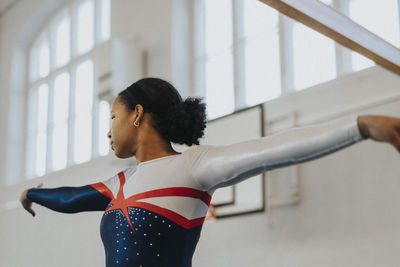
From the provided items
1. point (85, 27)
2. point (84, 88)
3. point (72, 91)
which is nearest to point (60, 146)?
point (72, 91)

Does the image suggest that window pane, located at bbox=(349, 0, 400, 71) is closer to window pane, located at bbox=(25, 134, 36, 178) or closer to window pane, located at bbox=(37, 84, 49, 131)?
window pane, located at bbox=(37, 84, 49, 131)

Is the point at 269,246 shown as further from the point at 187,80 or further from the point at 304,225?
the point at 187,80

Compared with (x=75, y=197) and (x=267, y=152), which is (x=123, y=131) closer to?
(x=75, y=197)

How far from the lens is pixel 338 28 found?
7.68 ft

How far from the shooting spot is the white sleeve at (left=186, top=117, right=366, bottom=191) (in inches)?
58.8

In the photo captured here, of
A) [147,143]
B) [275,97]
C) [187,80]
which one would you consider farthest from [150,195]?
[187,80]

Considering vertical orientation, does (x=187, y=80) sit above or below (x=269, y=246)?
above

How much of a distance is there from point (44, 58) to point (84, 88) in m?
1.29

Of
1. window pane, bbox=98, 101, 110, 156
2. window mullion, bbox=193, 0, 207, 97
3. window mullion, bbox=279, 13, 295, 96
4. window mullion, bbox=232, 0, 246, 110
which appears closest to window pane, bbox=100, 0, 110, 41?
window pane, bbox=98, 101, 110, 156

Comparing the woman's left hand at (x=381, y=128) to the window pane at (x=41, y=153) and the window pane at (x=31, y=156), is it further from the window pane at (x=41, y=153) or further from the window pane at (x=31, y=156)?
the window pane at (x=31, y=156)

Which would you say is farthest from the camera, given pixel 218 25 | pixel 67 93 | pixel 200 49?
pixel 67 93

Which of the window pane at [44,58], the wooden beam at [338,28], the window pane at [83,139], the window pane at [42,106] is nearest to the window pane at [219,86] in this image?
the window pane at [83,139]

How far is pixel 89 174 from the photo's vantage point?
7668mm

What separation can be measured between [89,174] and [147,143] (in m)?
5.72
